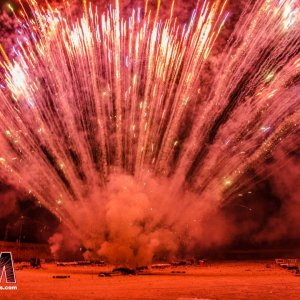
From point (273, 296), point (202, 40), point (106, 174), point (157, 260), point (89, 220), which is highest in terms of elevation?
point (202, 40)

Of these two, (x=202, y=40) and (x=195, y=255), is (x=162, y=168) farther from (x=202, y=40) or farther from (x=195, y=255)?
(x=195, y=255)

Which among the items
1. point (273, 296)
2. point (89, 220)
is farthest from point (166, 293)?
point (89, 220)

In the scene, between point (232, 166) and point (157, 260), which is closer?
point (232, 166)

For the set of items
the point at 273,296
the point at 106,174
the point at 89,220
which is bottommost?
the point at 273,296

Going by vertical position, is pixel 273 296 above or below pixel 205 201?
below

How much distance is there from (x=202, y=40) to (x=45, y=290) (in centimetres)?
1111

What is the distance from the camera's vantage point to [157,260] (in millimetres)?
30469

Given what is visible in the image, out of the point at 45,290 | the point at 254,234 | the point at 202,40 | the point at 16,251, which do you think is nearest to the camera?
the point at 45,290

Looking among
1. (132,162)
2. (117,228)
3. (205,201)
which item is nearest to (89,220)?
(117,228)

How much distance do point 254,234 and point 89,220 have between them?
24061 mm

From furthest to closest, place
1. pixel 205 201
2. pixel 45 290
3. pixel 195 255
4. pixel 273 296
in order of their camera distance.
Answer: pixel 195 255
pixel 205 201
pixel 45 290
pixel 273 296

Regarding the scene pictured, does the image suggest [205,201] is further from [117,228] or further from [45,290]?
[45,290]

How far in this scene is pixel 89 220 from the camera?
27.0 m

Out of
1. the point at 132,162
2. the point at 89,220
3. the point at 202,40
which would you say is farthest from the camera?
the point at 89,220
